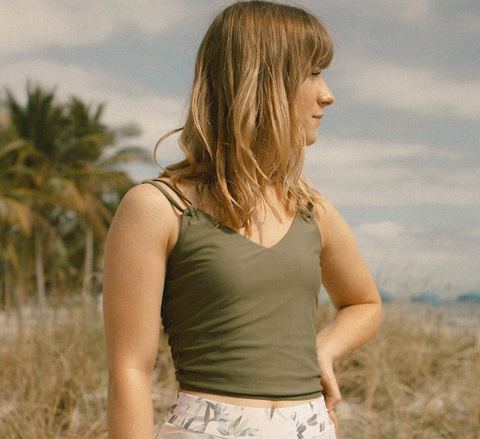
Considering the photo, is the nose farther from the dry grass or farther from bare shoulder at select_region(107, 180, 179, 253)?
the dry grass

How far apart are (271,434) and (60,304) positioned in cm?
503

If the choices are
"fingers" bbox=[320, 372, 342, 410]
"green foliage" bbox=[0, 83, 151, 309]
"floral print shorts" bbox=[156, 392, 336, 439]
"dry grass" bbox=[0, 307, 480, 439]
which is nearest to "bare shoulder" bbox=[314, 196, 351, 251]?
"fingers" bbox=[320, 372, 342, 410]

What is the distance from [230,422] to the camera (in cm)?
111

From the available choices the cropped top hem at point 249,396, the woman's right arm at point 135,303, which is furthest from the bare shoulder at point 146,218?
the cropped top hem at point 249,396

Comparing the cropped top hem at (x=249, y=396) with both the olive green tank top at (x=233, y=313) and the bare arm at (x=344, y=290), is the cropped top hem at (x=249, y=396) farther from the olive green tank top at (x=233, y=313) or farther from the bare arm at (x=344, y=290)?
the bare arm at (x=344, y=290)

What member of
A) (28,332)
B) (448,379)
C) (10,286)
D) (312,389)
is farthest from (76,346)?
(10,286)

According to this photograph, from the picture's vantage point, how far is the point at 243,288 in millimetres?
1154

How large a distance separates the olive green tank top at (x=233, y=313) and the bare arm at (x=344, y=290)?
229mm

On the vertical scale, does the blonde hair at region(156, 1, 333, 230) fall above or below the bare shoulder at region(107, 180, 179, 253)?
above

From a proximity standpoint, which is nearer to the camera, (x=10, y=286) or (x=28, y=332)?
(x=28, y=332)

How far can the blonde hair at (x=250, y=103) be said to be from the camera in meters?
1.27

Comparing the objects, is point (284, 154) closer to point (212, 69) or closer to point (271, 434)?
point (212, 69)

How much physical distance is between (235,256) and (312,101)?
47 cm

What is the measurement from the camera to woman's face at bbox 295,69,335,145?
1355mm
